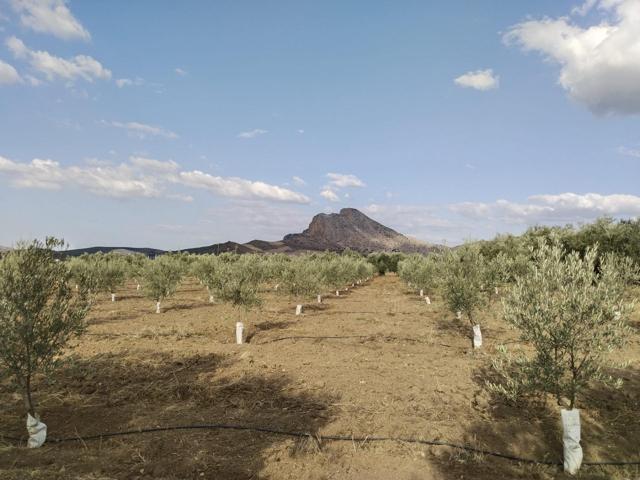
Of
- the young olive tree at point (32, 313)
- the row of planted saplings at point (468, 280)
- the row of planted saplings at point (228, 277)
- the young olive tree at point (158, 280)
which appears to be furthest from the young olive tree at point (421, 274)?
the young olive tree at point (32, 313)

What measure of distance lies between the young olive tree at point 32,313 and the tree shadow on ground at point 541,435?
513 inches

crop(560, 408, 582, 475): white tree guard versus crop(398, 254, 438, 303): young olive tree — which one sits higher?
crop(398, 254, 438, 303): young olive tree

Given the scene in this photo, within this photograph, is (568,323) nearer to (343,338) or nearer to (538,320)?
(538,320)

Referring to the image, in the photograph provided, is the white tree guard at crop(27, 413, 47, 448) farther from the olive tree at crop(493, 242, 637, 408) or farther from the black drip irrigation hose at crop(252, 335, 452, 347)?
the olive tree at crop(493, 242, 637, 408)

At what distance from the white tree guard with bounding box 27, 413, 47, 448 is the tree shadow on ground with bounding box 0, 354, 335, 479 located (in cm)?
30

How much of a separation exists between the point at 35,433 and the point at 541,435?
17.0 meters

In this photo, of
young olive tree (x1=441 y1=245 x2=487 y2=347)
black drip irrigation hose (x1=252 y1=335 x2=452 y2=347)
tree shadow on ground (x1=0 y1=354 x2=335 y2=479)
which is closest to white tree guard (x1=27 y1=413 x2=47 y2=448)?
tree shadow on ground (x1=0 y1=354 x2=335 y2=479)

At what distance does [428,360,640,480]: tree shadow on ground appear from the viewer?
1178cm

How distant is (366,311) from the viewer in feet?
133

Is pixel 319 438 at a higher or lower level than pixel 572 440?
lower

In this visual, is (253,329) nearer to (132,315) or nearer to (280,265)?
(132,315)

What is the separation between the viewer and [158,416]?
15242 millimetres

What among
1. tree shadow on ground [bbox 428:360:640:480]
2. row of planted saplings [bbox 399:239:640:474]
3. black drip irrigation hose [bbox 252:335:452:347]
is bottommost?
tree shadow on ground [bbox 428:360:640:480]

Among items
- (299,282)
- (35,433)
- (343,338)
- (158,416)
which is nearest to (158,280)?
(299,282)
